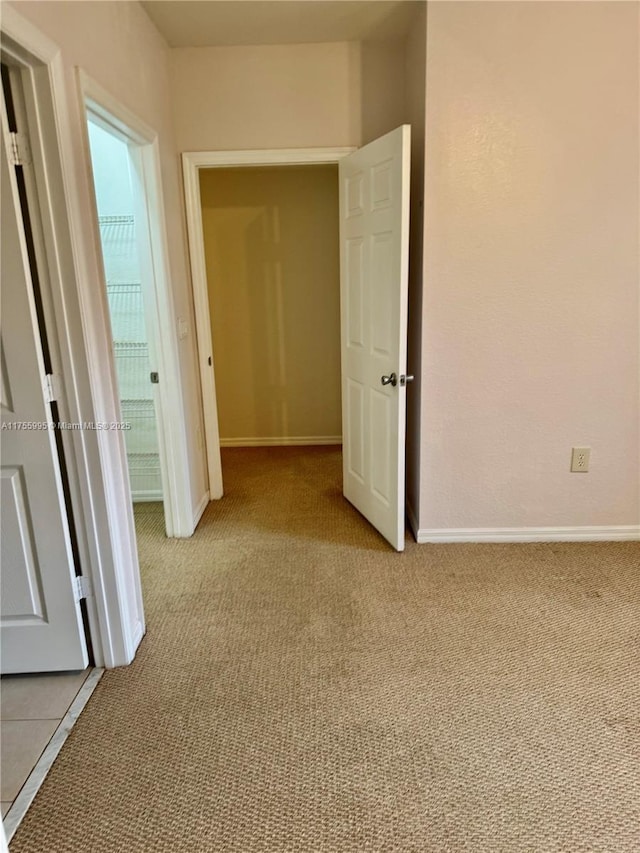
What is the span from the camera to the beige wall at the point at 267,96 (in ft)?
9.35

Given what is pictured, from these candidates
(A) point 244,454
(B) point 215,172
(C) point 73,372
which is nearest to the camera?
(C) point 73,372

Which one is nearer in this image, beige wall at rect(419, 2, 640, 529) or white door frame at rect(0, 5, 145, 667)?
white door frame at rect(0, 5, 145, 667)

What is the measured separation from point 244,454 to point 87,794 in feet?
10.1

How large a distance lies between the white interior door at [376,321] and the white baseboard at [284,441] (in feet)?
4.61

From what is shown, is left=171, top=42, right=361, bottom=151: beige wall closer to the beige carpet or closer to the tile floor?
the beige carpet

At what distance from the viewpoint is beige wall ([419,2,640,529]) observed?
7.75 ft

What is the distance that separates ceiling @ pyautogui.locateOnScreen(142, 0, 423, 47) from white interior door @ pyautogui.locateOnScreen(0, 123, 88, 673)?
1.46 m

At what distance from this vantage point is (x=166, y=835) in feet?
4.56

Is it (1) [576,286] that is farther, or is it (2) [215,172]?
(2) [215,172]

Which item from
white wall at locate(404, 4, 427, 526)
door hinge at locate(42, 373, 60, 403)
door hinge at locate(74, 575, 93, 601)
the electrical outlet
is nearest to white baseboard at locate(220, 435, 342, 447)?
white wall at locate(404, 4, 427, 526)

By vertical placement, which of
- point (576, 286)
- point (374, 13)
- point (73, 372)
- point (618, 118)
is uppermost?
point (374, 13)

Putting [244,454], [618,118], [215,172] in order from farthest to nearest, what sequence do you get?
[244,454]
[215,172]
[618,118]

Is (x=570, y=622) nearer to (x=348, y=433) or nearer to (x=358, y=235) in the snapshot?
(x=348, y=433)

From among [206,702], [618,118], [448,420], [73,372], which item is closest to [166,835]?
[206,702]
